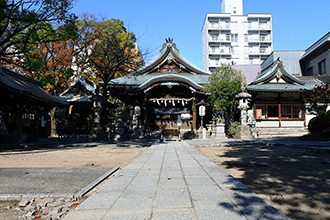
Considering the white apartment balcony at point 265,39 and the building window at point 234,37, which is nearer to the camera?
the white apartment balcony at point 265,39

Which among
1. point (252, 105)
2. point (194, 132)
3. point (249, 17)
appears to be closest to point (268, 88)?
point (252, 105)

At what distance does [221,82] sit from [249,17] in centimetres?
3475

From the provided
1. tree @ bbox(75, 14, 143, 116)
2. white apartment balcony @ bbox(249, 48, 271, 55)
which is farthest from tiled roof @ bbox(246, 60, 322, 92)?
white apartment balcony @ bbox(249, 48, 271, 55)

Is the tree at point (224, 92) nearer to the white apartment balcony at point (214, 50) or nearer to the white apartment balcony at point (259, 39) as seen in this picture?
the white apartment balcony at point (214, 50)

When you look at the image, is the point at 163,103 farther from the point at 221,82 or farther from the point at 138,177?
the point at 138,177

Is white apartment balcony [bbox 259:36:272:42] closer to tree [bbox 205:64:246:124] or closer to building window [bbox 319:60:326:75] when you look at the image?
building window [bbox 319:60:326:75]

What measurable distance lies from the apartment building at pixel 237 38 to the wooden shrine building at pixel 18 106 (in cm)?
3371

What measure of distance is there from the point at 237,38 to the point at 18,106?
42.3 m

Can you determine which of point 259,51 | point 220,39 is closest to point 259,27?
point 259,51

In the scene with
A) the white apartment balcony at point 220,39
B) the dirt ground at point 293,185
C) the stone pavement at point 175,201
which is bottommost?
the dirt ground at point 293,185

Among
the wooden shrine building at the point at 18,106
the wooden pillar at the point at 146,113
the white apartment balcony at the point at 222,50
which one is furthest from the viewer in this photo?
the white apartment balcony at the point at 222,50

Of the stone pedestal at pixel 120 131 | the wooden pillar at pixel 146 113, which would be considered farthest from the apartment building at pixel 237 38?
the stone pedestal at pixel 120 131

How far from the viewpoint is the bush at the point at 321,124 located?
1205 centimetres

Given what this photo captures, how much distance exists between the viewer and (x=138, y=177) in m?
4.15
